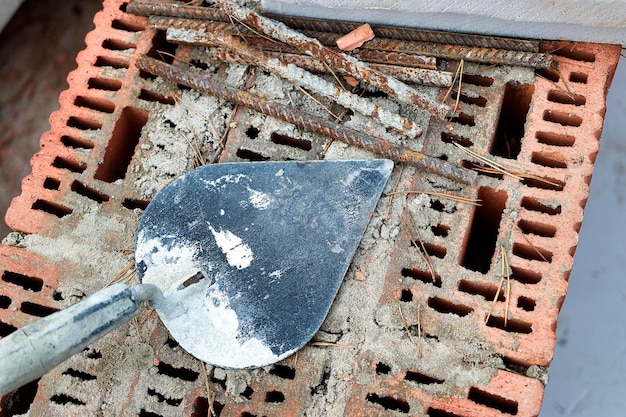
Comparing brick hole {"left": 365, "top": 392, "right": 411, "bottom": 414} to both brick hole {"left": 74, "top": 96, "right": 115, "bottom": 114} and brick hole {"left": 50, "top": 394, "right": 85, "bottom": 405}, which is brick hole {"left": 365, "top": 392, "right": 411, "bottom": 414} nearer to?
brick hole {"left": 50, "top": 394, "right": 85, "bottom": 405}

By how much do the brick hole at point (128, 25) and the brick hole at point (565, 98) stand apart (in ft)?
4.61

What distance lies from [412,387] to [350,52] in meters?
1.08

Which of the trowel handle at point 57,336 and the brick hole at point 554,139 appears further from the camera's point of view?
the brick hole at point 554,139

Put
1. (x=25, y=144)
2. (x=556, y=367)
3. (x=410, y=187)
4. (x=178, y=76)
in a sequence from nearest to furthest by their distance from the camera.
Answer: (x=410, y=187) → (x=178, y=76) → (x=556, y=367) → (x=25, y=144)

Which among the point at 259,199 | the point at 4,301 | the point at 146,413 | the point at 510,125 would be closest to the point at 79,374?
the point at 146,413

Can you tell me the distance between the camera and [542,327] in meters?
1.92

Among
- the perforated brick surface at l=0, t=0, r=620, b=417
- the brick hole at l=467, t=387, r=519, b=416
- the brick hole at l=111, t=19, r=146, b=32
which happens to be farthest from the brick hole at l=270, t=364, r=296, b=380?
the brick hole at l=111, t=19, r=146, b=32

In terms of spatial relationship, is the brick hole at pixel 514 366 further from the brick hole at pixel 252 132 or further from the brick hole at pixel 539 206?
the brick hole at pixel 252 132

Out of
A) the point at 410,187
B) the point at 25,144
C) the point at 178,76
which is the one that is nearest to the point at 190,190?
the point at 178,76

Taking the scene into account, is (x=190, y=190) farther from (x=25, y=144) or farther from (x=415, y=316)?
(x=25, y=144)

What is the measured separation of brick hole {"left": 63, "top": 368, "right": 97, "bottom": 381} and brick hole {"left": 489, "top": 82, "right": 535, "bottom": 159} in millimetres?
1470

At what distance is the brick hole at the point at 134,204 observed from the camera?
84.4 inches

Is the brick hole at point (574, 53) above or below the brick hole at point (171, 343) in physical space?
above

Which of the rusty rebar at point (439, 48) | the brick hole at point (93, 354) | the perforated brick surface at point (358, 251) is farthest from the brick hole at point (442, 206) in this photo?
the brick hole at point (93, 354)
